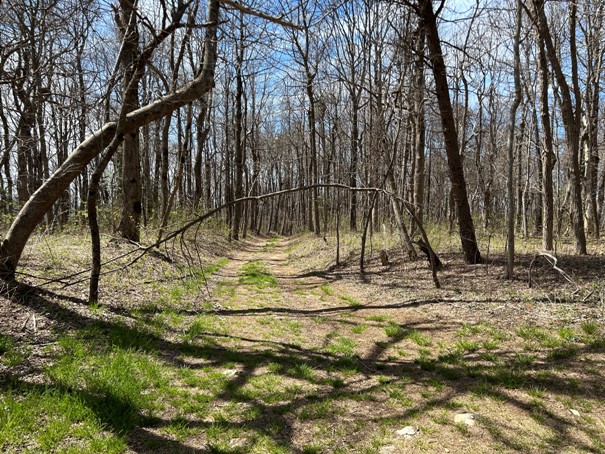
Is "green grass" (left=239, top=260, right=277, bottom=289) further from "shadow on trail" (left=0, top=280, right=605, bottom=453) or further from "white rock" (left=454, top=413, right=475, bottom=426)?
"white rock" (left=454, top=413, right=475, bottom=426)

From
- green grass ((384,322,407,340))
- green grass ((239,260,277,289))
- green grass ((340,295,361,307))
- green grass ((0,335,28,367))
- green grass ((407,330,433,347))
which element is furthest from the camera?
green grass ((239,260,277,289))

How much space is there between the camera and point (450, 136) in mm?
8555

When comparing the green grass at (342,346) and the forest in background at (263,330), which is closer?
the forest in background at (263,330)

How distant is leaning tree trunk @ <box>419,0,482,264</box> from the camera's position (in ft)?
27.5

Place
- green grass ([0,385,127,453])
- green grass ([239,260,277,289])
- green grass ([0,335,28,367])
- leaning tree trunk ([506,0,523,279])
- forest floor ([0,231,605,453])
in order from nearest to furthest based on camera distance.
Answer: green grass ([0,385,127,453]), forest floor ([0,231,605,453]), green grass ([0,335,28,367]), leaning tree trunk ([506,0,523,279]), green grass ([239,260,277,289])

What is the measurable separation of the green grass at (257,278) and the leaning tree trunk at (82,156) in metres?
4.80

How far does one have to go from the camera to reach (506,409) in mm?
3377

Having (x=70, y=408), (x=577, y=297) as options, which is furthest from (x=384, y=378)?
(x=577, y=297)

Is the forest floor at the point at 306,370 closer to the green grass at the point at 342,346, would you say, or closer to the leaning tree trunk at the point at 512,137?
the green grass at the point at 342,346

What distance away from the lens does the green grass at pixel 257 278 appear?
922 cm

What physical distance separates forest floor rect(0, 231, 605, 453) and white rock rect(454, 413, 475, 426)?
0.02m

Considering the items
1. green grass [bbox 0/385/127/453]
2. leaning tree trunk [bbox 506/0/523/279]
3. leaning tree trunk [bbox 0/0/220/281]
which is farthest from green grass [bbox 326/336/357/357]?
leaning tree trunk [bbox 0/0/220/281]

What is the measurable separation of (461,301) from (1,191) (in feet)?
26.0

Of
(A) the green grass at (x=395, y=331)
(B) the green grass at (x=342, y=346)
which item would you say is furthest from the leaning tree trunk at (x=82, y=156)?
(A) the green grass at (x=395, y=331)
